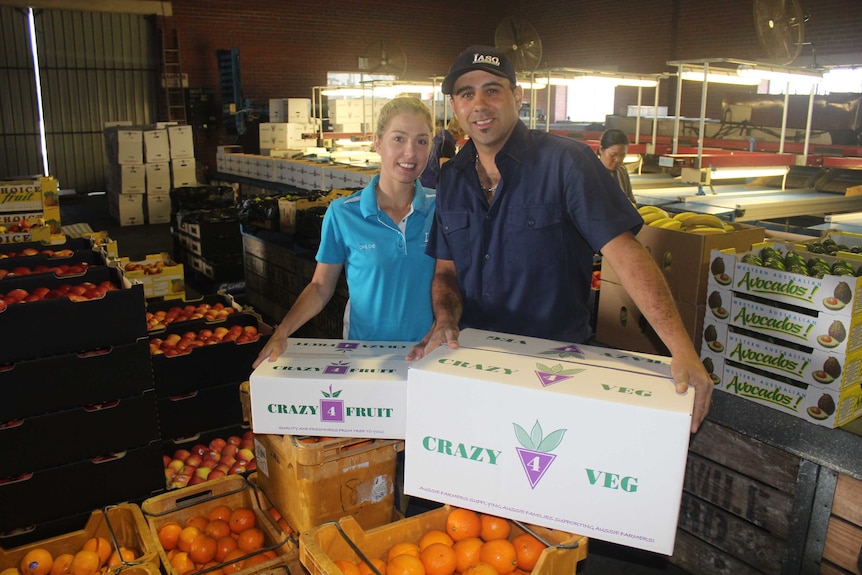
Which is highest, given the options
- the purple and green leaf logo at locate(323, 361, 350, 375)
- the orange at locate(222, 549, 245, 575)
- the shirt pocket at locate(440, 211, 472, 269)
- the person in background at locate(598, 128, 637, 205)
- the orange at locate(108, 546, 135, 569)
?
the person in background at locate(598, 128, 637, 205)

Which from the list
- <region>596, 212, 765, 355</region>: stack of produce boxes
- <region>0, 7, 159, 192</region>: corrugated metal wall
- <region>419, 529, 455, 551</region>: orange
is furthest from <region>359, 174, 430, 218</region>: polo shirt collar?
<region>0, 7, 159, 192</region>: corrugated metal wall

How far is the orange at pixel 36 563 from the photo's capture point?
6.49 ft

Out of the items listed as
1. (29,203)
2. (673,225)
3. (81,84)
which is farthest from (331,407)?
(81,84)

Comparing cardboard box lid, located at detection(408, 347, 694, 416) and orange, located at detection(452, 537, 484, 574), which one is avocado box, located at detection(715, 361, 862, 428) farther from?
orange, located at detection(452, 537, 484, 574)

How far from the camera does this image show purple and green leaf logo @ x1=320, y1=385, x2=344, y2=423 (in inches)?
66.0

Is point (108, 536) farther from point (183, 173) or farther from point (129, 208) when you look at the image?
point (183, 173)

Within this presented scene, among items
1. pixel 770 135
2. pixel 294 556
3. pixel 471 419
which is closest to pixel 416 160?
pixel 471 419

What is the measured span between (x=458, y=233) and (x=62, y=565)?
1528 mm

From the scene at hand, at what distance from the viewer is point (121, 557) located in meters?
1.92

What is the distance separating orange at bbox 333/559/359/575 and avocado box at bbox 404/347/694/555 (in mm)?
232

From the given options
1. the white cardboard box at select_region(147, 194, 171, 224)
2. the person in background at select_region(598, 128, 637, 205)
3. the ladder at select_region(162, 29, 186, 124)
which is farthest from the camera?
the ladder at select_region(162, 29, 186, 124)

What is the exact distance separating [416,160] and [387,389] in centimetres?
87

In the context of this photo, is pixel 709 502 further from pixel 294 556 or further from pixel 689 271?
pixel 294 556

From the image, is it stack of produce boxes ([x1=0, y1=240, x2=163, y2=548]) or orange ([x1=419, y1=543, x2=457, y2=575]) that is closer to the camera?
orange ([x1=419, y1=543, x2=457, y2=575])
